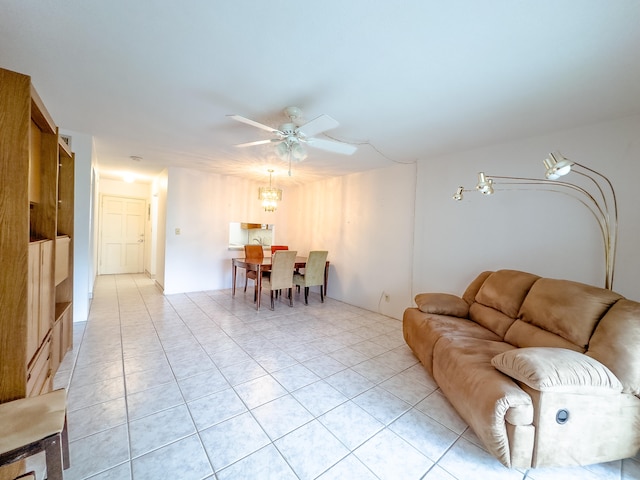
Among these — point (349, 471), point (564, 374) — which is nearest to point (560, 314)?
point (564, 374)

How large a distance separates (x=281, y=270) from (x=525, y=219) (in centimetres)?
321

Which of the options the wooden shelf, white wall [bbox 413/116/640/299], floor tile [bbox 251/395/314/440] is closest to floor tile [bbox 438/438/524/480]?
floor tile [bbox 251/395/314/440]

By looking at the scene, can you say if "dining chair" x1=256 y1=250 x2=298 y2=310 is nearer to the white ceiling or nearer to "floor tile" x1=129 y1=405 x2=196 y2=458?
the white ceiling

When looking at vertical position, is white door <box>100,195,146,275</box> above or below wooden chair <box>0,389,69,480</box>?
above

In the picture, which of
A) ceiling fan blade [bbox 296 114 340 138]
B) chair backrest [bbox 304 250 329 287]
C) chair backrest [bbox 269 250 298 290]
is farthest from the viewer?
chair backrest [bbox 304 250 329 287]

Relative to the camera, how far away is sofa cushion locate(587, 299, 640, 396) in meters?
1.38

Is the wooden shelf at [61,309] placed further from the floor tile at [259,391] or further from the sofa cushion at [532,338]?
the sofa cushion at [532,338]

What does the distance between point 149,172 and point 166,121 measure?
10.4ft

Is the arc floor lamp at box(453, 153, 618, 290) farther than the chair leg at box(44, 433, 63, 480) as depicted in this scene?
Yes

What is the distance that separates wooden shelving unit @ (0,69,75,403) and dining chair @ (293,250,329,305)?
2.99m

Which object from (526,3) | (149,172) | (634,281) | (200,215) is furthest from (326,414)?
(149,172)

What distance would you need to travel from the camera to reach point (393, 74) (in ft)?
5.72

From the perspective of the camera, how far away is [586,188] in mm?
2352

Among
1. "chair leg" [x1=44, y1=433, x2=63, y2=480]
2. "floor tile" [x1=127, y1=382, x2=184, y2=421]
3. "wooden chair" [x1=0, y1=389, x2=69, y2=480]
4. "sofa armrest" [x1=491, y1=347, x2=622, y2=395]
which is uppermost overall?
"sofa armrest" [x1=491, y1=347, x2=622, y2=395]
